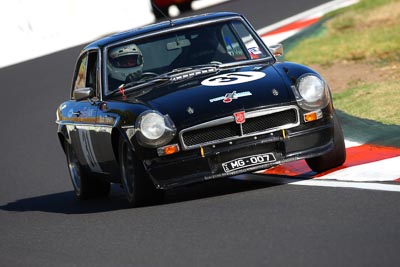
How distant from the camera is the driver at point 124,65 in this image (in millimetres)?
9734

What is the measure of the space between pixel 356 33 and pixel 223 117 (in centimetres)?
1207

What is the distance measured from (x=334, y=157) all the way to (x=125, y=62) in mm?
1898

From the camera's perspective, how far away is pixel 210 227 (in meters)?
7.65

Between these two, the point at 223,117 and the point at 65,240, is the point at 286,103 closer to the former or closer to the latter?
the point at 223,117

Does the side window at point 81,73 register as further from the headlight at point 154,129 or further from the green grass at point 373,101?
the green grass at point 373,101

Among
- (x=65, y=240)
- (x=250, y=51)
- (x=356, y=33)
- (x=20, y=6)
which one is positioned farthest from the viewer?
(x=20, y=6)

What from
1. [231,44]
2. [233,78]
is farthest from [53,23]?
[233,78]

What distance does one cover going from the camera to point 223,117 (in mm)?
8648

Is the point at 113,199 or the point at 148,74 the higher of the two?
the point at 148,74

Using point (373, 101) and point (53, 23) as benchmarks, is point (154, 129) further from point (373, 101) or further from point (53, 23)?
point (53, 23)

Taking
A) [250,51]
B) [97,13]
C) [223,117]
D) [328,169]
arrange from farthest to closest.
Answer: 1. [97,13]
2. [250,51]
3. [328,169]
4. [223,117]

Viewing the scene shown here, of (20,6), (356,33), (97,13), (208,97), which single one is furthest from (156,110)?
(97,13)

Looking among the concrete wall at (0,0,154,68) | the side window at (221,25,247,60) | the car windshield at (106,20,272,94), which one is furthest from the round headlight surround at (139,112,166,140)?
the concrete wall at (0,0,154,68)

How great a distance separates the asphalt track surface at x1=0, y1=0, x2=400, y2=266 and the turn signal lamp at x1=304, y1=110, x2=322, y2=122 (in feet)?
1.64
